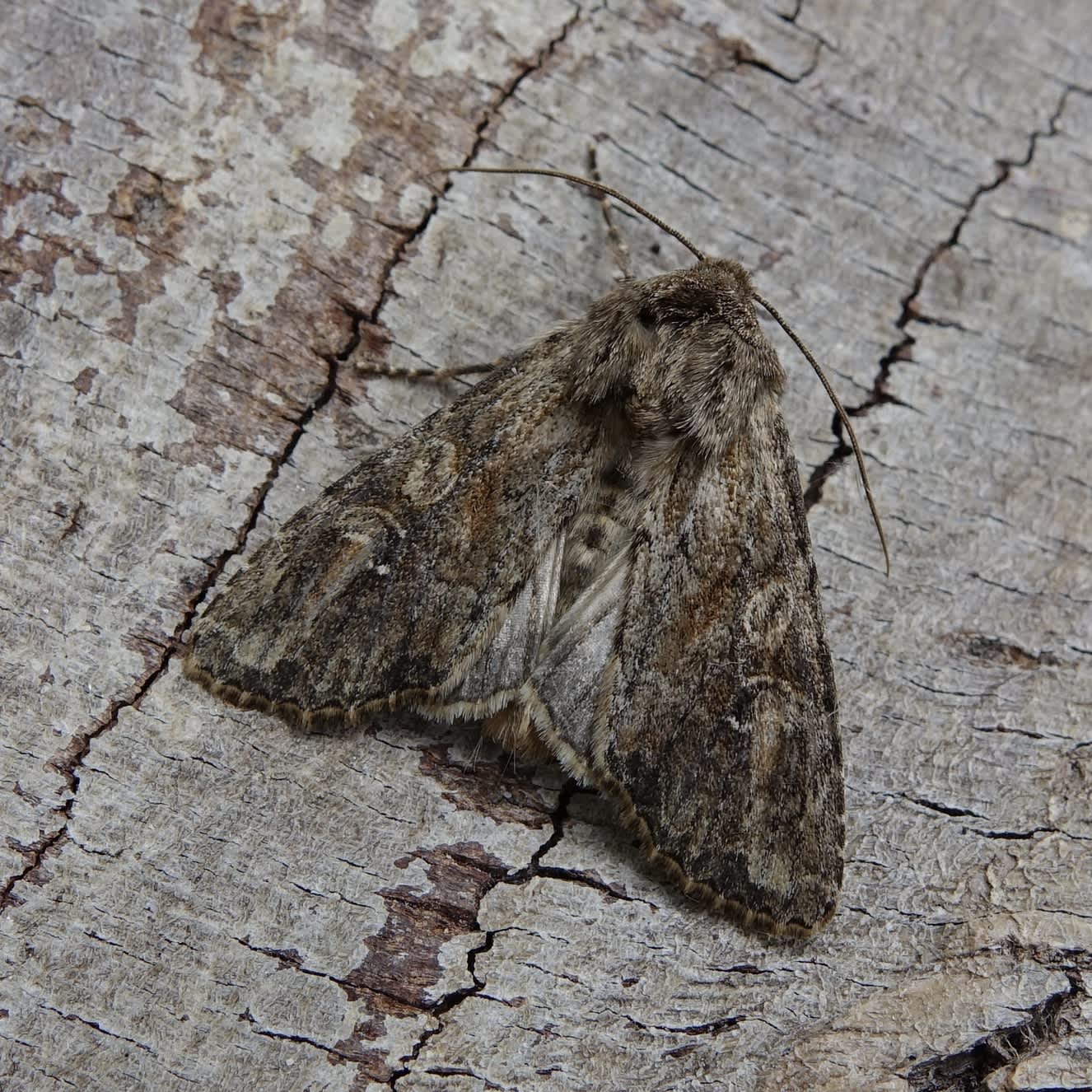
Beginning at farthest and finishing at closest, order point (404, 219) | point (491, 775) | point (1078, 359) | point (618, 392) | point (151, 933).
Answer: point (1078, 359) → point (404, 219) → point (618, 392) → point (491, 775) → point (151, 933)

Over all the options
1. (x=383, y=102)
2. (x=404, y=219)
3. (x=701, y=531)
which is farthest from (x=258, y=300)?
(x=701, y=531)

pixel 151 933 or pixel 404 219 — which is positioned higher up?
pixel 404 219

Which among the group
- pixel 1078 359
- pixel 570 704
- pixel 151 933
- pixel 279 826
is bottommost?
pixel 151 933

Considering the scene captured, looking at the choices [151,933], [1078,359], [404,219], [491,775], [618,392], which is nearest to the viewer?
[151,933]

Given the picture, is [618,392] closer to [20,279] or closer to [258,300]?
[258,300]

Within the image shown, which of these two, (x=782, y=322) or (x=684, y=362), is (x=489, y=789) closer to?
(x=684, y=362)

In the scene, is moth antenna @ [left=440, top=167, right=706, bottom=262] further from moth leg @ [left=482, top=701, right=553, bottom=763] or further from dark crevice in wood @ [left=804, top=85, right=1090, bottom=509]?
moth leg @ [left=482, top=701, right=553, bottom=763]

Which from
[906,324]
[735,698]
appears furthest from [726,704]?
[906,324]

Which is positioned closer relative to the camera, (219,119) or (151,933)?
(151,933)
